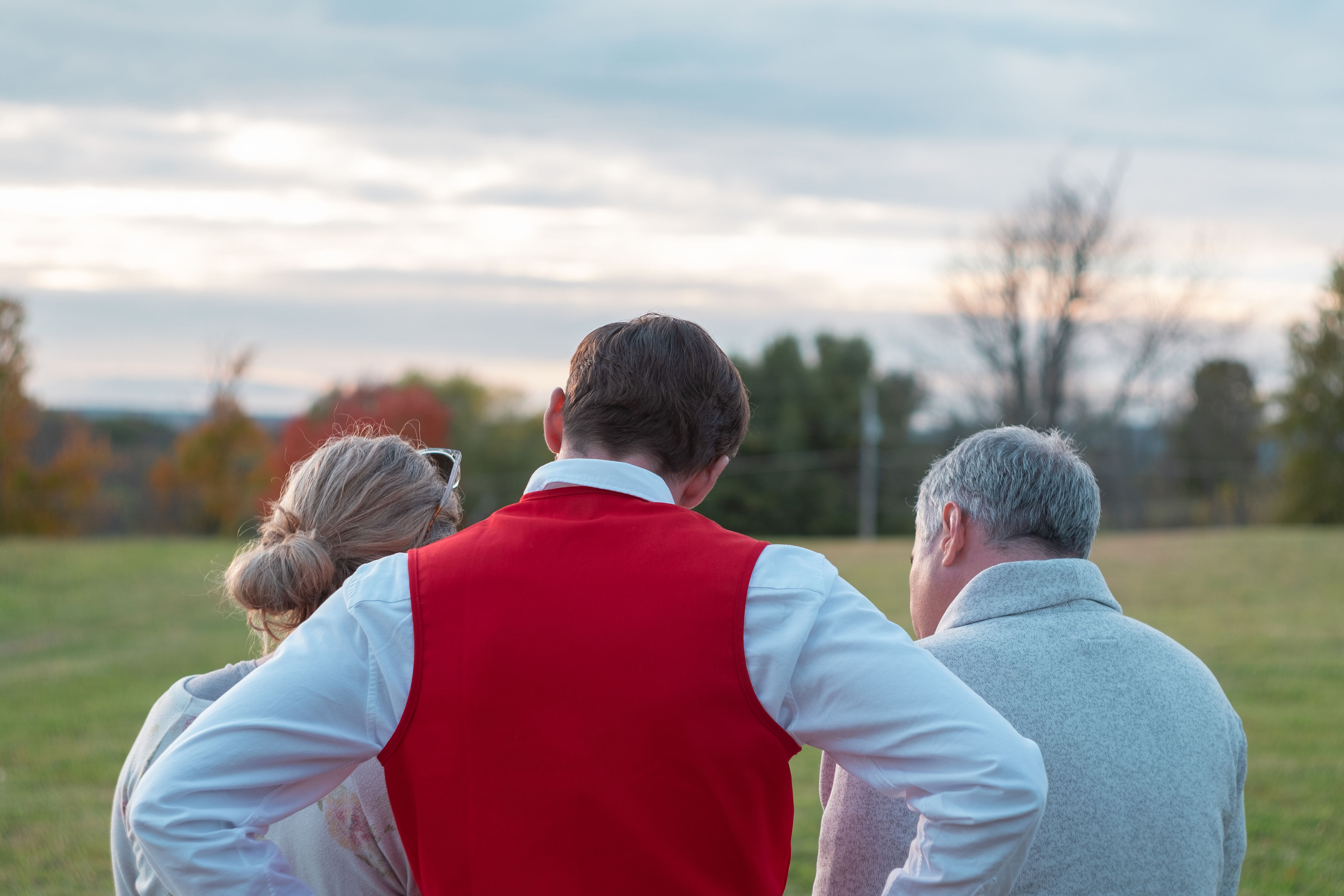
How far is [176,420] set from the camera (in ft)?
119

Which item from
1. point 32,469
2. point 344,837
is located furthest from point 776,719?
point 32,469

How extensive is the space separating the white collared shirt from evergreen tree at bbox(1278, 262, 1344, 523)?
3250cm

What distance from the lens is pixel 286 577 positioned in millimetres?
1771

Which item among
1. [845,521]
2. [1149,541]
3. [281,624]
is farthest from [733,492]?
[281,624]

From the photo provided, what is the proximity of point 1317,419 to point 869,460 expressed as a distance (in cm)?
1208

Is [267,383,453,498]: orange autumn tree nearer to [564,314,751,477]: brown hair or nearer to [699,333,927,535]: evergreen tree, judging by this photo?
[699,333,927,535]: evergreen tree

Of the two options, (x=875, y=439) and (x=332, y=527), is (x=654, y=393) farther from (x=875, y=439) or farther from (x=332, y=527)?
(x=875, y=439)

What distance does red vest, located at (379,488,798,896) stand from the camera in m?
1.20

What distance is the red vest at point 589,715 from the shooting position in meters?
1.20

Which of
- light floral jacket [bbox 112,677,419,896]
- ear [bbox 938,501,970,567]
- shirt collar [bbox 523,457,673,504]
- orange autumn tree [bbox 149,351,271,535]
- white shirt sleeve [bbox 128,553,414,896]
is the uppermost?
shirt collar [bbox 523,457,673,504]

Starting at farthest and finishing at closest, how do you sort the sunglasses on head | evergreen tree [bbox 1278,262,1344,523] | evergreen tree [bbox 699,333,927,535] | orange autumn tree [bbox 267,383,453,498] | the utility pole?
1. orange autumn tree [bbox 267,383,453,498]
2. evergreen tree [bbox 699,333,927,535]
3. the utility pole
4. evergreen tree [bbox 1278,262,1344,523]
5. the sunglasses on head

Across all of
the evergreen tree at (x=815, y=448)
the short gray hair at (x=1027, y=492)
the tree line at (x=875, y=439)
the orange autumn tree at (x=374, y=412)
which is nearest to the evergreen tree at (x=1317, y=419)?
the tree line at (x=875, y=439)

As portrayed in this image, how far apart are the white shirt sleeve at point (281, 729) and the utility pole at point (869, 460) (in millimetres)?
31709

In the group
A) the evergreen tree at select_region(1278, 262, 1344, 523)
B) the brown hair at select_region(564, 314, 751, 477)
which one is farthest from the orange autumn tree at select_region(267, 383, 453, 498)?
the brown hair at select_region(564, 314, 751, 477)
